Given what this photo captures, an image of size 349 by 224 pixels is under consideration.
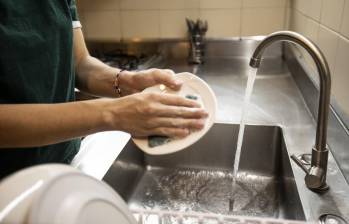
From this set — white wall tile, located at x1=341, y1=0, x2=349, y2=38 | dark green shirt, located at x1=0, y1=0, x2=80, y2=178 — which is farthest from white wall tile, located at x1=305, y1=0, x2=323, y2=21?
dark green shirt, located at x1=0, y1=0, x2=80, y2=178

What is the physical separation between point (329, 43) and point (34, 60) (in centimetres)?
66

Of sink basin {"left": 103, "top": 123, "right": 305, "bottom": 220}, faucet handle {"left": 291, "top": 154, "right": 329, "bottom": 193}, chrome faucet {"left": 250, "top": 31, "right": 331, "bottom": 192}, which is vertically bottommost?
sink basin {"left": 103, "top": 123, "right": 305, "bottom": 220}

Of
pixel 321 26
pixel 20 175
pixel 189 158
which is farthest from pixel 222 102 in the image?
pixel 20 175

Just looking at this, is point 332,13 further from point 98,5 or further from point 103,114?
point 98,5

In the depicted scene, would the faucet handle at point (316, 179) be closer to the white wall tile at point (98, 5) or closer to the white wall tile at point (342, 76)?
the white wall tile at point (342, 76)

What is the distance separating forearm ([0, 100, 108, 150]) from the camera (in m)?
0.49

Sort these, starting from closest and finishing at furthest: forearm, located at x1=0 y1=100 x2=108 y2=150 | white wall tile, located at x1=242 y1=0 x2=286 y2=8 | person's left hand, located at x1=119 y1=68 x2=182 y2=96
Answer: forearm, located at x1=0 y1=100 x2=108 y2=150 → person's left hand, located at x1=119 y1=68 x2=182 y2=96 → white wall tile, located at x1=242 y1=0 x2=286 y2=8

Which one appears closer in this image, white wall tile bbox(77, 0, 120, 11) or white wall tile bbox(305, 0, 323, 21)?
white wall tile bbox(305, 0, 323, 21)

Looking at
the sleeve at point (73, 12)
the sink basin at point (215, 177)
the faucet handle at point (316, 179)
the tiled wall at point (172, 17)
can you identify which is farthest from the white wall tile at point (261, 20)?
the faucet handle at point (316, 179)

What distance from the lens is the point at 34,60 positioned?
0.60 metres

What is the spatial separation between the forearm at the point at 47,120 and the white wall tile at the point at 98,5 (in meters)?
1.22

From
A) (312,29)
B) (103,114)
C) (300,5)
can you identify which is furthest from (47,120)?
(300,5)

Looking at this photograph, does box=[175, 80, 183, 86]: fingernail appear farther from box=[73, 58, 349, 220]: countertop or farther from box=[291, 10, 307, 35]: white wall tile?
box=[291, 10, 307, 35]: white wall tile

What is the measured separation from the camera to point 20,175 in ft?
0.82
